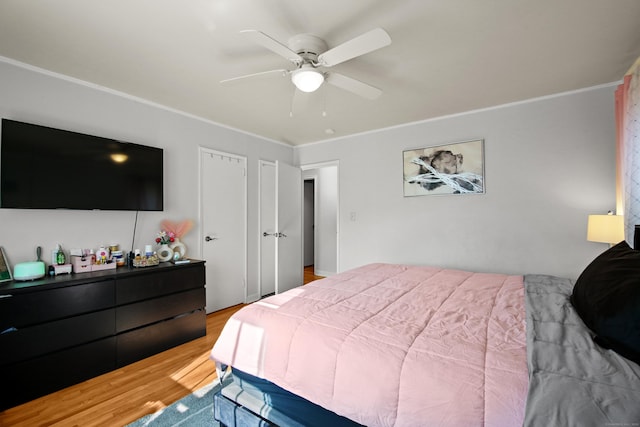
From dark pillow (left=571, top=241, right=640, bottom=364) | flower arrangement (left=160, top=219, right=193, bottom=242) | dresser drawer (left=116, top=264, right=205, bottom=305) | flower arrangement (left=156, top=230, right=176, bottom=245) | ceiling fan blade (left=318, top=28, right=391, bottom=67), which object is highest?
ceiling fan blade (left=318, top=28, right=391, bottom=67)

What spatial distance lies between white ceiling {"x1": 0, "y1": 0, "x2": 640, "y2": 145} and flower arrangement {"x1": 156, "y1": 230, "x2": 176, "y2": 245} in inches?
55.8

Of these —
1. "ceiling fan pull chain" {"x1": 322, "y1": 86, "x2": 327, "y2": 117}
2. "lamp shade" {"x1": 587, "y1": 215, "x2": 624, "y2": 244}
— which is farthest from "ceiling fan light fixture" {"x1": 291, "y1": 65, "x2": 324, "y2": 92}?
"lamp shade" {"x1": 587, "y1": 215, "x2": 624, "y2": 244}

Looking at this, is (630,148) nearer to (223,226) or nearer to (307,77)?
(307,77)

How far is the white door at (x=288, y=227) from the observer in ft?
13.0

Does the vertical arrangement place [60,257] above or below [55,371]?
above

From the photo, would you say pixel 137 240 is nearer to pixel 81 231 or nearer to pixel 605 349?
pixel 81 231

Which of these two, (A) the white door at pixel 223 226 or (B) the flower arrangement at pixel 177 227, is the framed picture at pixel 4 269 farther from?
(A) the white door at pixel 223 226

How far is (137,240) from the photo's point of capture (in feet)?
9.45

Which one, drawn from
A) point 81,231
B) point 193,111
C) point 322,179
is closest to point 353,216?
point 322,179

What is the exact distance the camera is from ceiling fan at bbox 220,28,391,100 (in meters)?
1.56

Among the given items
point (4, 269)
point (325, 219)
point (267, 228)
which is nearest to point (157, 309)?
point (4, 269)

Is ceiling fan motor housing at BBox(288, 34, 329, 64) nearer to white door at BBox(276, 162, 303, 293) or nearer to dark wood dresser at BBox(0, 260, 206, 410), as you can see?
white door at BBox(276, 162, 303, 293)

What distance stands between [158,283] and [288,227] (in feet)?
6.49

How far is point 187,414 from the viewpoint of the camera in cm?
178
